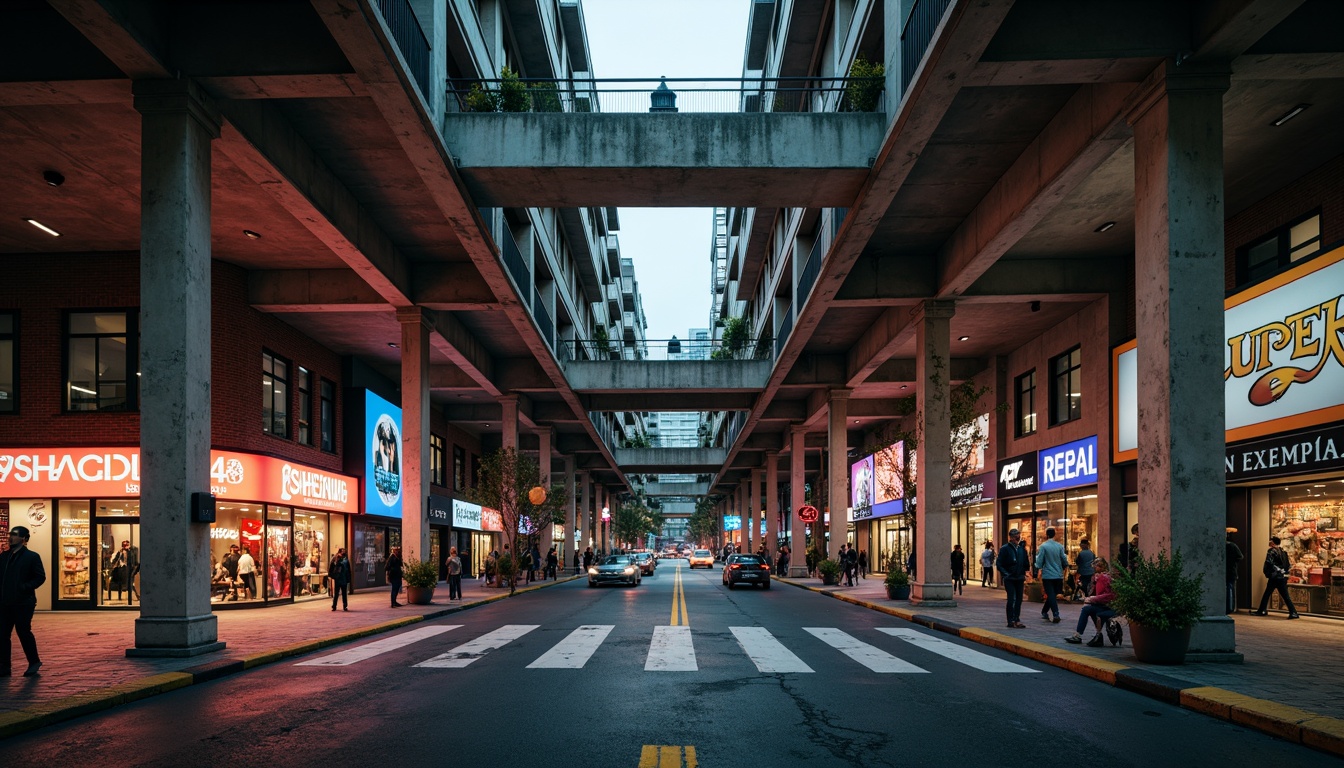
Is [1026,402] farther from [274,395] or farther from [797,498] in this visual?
[274,395]

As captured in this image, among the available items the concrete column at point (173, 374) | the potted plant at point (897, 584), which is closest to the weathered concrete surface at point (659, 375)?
the potted plant at point (897, 584)

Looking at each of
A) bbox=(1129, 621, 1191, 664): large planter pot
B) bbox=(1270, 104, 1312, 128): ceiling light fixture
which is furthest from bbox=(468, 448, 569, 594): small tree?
bbox=(1270, 104, 1312, 128): ceiling light fixture

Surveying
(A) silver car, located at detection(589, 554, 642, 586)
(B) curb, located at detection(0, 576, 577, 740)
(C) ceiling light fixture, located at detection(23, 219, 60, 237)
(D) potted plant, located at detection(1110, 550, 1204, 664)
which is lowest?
(A) silver car, located at detection(589, 554, 642, 586)

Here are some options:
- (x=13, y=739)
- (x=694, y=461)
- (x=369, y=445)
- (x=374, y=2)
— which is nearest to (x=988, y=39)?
(x=374, y=2)

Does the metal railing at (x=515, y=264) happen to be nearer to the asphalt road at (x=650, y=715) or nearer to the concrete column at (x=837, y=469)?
the asphalt road at (x=650, y=715)

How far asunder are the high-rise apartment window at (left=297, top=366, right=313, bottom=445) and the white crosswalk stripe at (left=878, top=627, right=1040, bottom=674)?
64.6ft

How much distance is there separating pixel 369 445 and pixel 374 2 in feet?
77.0

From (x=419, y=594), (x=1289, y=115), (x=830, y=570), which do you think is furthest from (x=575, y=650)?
(x=830, y=570)

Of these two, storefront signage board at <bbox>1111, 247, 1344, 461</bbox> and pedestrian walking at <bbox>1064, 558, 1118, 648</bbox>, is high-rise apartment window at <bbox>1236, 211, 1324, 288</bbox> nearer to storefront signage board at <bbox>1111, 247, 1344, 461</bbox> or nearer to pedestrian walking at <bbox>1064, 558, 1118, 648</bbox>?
storefront signage board at <bbox>1111, 247, 1344, 461</bbox>

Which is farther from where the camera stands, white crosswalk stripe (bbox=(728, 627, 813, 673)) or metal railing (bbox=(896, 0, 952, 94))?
metal railing (bbox=(896, 0, 952, 94))

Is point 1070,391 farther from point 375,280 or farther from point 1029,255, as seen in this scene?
point 375,280

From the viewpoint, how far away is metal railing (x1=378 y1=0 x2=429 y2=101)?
577 inches

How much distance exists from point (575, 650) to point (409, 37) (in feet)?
32.8

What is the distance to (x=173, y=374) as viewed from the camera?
13.4 m
